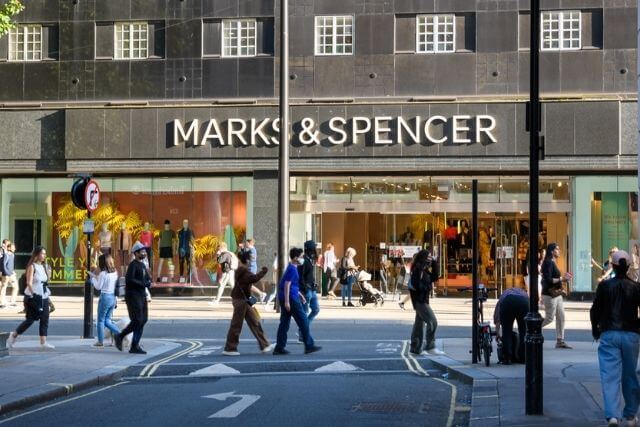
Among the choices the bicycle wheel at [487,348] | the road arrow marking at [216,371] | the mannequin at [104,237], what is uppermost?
the mannequin at [104,237]

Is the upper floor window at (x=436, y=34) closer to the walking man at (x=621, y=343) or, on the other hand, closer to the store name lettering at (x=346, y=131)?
the store name lettering at (x=346, y=131)

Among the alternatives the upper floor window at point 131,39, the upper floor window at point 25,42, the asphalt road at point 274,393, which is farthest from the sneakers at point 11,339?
the upper floor window at point 25,42

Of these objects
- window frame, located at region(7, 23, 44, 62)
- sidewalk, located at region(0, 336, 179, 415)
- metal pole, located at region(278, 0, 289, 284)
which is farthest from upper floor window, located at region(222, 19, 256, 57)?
sidewalk, located at region(0, 336, 179, 415)

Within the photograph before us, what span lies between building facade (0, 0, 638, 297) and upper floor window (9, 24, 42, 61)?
5cm

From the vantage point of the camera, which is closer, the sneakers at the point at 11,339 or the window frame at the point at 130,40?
the sneakers at the point at 11,339

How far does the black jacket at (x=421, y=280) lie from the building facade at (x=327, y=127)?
1560 centimetres

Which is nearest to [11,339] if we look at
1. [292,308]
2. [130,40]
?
[292,308]

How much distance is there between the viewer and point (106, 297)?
66.8ft

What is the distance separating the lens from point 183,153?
3578 centimetres

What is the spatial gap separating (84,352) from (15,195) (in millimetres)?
18785

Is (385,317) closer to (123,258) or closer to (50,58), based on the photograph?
(123,258)

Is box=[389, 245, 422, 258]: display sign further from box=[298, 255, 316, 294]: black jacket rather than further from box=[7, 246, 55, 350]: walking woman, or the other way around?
box=[7, 246, 55, 350]: walking woman

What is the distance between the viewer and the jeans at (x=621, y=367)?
11.1 meters

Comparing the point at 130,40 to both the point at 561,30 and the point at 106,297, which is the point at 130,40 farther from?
the point at 106,297
